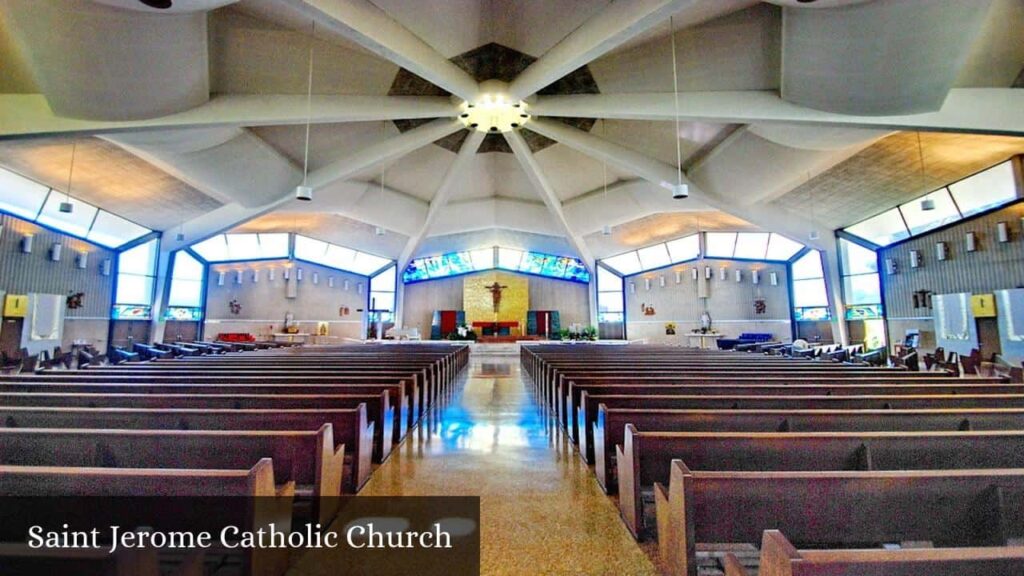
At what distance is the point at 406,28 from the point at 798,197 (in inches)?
377

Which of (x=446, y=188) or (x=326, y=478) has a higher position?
(x=446, y=188)

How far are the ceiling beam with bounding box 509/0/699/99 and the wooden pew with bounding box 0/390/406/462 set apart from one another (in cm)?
482

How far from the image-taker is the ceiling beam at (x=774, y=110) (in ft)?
18.7

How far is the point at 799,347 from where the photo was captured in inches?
445

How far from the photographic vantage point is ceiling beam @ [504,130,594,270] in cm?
973

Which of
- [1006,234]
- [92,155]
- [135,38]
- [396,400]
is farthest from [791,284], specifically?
[92,155]

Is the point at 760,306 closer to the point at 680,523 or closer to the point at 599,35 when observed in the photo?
the point at 599,35

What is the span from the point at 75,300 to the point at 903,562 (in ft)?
48.2

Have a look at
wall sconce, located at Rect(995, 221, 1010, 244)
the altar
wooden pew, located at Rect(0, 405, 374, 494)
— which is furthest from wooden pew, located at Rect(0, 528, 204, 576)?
the altar

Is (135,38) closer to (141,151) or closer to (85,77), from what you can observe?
(85,77)

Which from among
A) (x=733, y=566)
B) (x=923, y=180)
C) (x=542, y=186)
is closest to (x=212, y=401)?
(x=733, y=566)

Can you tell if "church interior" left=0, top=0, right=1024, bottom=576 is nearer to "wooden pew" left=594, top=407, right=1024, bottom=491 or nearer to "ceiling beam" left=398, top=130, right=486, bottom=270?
"wooden pew" left=594, top=407, right=1024, bottom=491

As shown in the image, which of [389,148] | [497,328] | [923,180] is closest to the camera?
[923,180]

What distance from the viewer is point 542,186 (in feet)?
37.5
